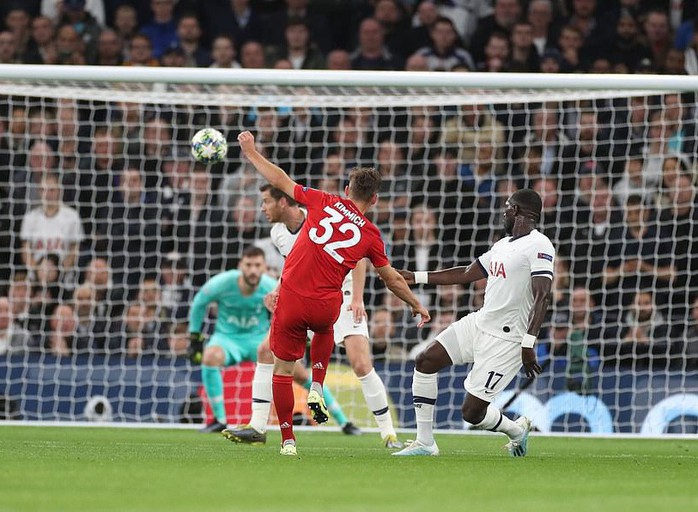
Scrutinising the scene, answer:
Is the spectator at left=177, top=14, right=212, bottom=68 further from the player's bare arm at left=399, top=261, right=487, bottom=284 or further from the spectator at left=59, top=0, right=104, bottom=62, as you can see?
the player's bare arm at left=399, top=261, right=487, bottom=284

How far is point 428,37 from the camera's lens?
1672 centimetres

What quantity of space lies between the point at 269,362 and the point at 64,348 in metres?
4.93

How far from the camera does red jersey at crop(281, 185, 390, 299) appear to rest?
867cm

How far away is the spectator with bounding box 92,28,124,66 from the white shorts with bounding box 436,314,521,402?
9.15 metres

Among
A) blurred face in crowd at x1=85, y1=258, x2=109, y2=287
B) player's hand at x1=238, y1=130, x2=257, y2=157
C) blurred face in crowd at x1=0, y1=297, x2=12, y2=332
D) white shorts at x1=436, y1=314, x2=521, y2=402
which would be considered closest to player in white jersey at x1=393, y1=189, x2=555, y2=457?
white shorts at x1=436, y1=314, x2=521, y2=402

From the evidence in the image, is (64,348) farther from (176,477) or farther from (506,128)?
(176,477)

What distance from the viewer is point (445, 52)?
16.2 metres

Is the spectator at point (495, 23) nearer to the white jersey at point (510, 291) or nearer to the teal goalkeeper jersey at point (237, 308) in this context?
the teal goalkeeper jersey at point (237, 308)

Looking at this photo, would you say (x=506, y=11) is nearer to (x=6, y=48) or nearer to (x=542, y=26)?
(x=542, y=26)

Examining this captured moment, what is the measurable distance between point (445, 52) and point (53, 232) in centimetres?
550

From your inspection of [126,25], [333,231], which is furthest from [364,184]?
[126,25]

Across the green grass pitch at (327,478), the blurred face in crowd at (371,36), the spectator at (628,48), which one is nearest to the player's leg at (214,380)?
the green grass pitch at (327,478)

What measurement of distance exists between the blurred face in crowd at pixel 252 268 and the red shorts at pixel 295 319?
371 centimetres

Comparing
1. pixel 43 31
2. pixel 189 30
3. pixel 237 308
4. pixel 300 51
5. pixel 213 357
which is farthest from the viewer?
pixel 43 31
